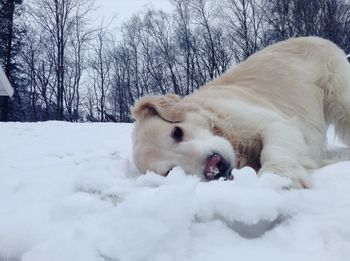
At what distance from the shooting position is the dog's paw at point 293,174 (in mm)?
2018

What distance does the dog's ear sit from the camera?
297cm

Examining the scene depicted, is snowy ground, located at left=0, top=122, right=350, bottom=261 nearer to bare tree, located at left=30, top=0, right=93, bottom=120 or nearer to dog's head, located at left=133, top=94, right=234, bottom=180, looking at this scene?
dog's head, located at left=133, top=94, right=234, bottom=180

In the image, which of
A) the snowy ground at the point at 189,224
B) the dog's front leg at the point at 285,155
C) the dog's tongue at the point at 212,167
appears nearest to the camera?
the snowy ground at the point at 189,224

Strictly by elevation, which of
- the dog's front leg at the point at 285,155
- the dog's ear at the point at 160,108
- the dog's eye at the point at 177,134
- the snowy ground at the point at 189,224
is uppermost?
the dog's ear at the point at 160,108

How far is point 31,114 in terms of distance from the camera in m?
28.2

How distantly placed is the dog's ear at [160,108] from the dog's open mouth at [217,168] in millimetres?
600

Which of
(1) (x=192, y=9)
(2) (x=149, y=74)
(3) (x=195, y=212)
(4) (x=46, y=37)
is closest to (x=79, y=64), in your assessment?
(4) (x=46, y=37)

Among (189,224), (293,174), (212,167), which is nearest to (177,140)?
(212,167)

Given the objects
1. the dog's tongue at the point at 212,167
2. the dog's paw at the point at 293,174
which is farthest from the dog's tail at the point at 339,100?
the dog's tongue at the point at 212,167

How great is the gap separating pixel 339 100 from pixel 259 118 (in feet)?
3.68

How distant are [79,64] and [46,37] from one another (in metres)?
3.32

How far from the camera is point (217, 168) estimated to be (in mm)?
2396

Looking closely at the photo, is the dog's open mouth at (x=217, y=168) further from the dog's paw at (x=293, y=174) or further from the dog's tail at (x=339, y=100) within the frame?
the dog's tail at (x=339, y=100)

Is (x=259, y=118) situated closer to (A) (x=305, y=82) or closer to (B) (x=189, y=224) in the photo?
(A) (x=305, y=82)
